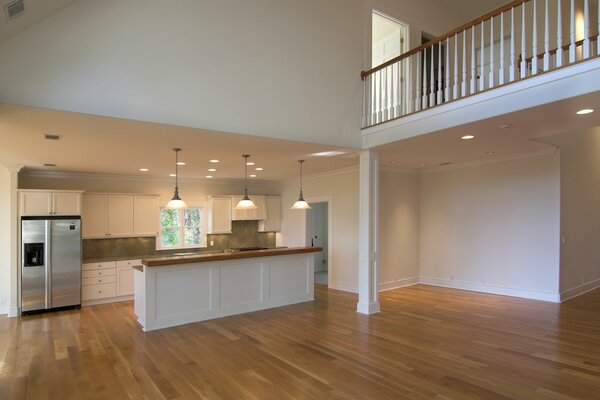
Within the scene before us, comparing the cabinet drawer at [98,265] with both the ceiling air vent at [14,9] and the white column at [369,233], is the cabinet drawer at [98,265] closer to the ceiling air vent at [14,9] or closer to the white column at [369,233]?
the white column at [369,233]

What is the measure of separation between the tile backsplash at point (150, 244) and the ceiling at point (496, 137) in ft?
14.0

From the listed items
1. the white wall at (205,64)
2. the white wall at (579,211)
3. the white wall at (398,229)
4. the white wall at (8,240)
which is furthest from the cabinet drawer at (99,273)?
the white wall at (579,211)

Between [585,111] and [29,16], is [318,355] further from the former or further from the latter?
[29,16]

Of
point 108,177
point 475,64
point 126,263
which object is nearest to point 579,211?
point 475,64

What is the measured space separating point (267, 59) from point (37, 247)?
5222 millimetres

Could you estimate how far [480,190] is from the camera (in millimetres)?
7629

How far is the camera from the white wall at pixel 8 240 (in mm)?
6371

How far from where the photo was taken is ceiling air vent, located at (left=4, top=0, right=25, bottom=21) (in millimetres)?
2928

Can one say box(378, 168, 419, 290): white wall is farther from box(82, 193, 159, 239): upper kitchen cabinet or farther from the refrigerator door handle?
the refrigerator door handle

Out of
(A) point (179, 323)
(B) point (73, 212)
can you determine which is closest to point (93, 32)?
(A) point (179, 323)

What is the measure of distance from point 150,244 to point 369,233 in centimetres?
511

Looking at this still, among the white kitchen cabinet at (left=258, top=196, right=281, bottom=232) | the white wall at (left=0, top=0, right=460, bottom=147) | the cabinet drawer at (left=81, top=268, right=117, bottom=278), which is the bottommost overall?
the cabinet drawer at (left=81, top=268, right=117, bottom=278)

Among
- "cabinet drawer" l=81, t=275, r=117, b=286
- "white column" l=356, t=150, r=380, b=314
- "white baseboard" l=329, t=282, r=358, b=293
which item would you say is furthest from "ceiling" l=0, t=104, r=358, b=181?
"white baseboard" l=329, t=282, r=358, b=293

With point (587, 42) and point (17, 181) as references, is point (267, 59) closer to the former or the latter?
point (587, 42)
